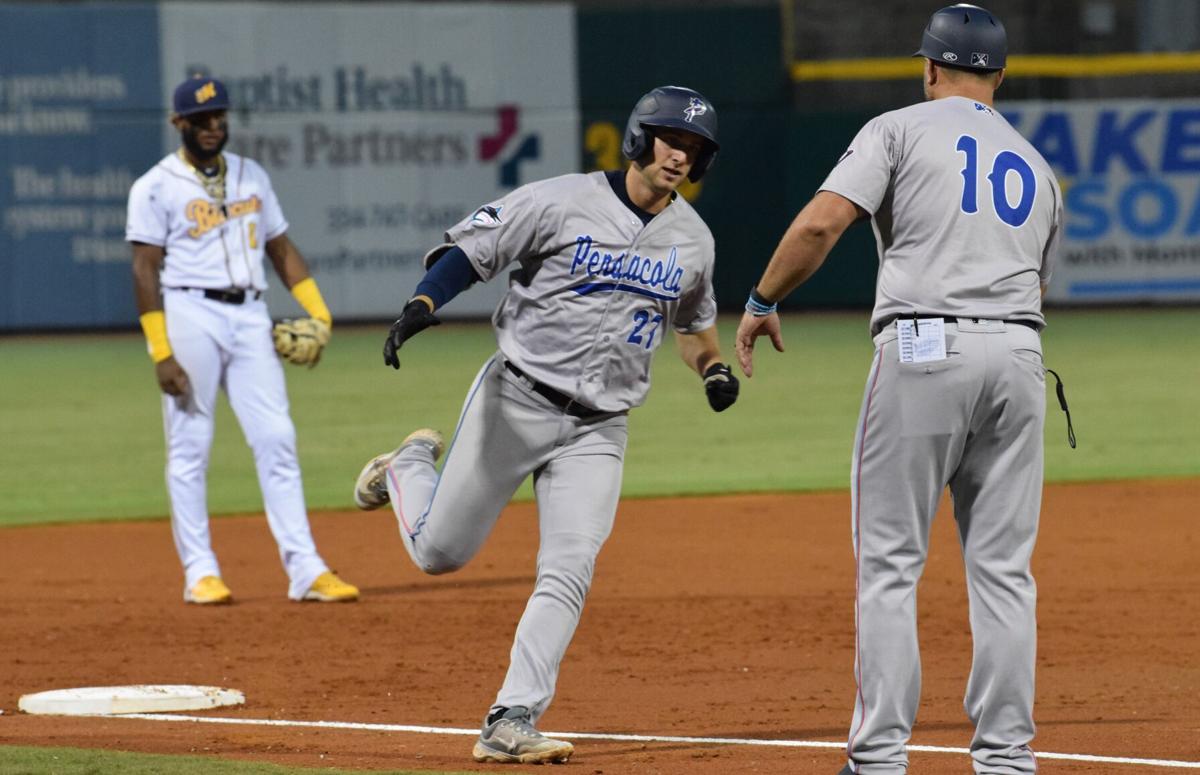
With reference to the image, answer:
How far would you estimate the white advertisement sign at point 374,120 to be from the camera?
938 inches

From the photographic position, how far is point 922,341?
4.45m

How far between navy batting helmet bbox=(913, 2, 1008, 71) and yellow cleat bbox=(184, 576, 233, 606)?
15.1ft

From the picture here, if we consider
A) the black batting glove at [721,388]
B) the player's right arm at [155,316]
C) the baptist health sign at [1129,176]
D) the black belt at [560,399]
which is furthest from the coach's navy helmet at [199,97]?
the baptist health sign at [1129,176]

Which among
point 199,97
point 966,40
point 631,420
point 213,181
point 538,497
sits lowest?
point 631,420

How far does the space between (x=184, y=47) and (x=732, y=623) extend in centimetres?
1797

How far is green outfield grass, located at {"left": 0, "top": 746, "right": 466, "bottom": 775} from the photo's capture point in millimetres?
4812

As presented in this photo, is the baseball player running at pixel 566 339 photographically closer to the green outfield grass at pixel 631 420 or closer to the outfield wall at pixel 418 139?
the green outfield grass at pixel 631 420

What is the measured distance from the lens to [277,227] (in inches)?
332

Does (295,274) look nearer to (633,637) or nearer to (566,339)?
(633,637)

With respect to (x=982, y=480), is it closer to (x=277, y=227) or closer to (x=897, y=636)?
(x=897, y=636)

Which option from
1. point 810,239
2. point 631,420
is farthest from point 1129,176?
point 810,239

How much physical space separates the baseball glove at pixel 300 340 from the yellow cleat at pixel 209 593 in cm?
104

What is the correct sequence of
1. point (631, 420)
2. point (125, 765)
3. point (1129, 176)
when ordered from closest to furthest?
point (125, 765)
point (631, 420)
point (1129, 176)

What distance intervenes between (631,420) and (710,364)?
9.49 metres
